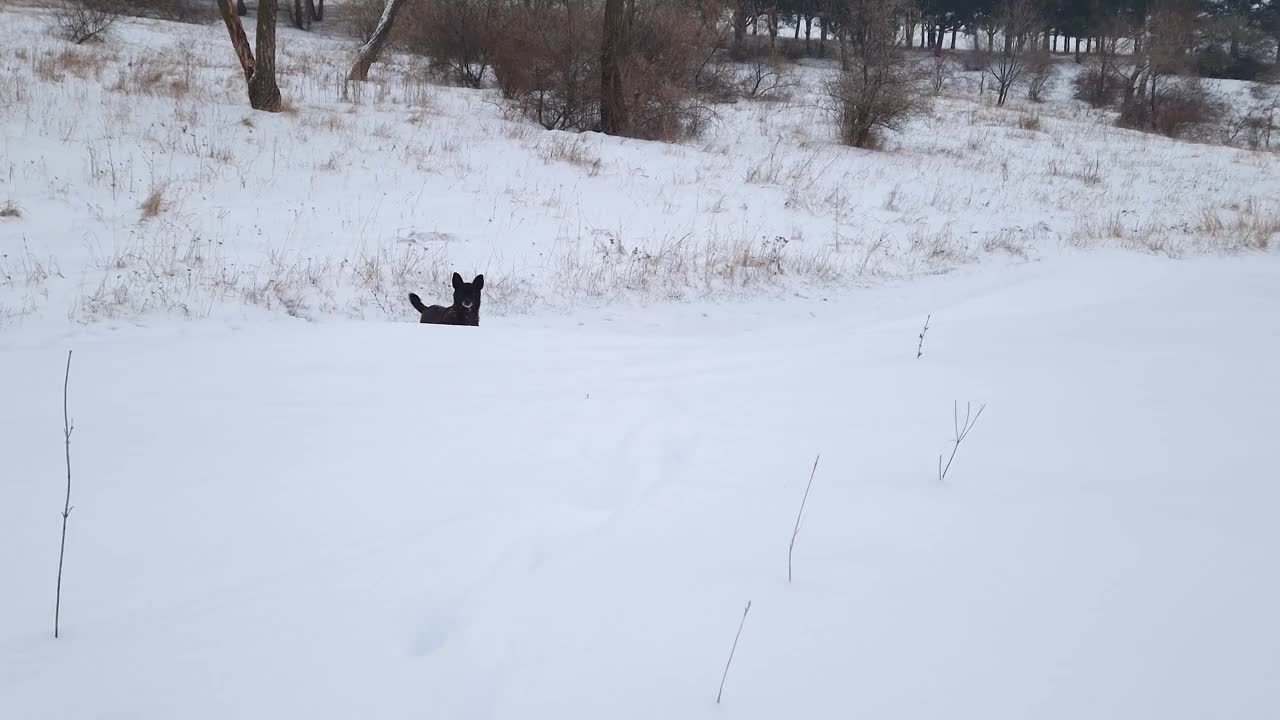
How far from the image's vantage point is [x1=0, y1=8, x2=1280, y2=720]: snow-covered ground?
1.75 metres

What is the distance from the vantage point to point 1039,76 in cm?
3053

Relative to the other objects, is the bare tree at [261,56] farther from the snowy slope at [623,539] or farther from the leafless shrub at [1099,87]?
the leafless shrub at [1099,87]

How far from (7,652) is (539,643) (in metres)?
1.28

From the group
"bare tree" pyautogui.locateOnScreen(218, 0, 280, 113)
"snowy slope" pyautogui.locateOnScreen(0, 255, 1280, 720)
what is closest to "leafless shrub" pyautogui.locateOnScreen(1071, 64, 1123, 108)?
"snowy slope" pyautogui.locateOnScreen(0, 255, 1280, 720)

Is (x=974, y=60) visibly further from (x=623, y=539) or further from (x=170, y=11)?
(x=623, y=539)

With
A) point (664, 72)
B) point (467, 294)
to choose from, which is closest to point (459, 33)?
point (664, 72)

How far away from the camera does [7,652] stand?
1689 mm

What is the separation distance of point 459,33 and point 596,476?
16.9m

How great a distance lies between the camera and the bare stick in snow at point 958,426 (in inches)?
114

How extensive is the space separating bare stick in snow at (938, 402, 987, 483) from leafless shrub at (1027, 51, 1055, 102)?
33.2 metres

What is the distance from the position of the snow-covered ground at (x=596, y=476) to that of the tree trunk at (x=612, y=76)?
609 centimetres

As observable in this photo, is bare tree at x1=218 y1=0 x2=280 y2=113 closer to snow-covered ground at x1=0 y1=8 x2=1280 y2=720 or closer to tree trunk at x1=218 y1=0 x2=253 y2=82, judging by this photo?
tree trunk at x1=218 y1=0 x2=253 y2=82

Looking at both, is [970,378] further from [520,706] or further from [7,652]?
[7,652]

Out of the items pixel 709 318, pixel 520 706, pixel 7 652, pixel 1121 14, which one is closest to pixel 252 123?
pixel 709 318
